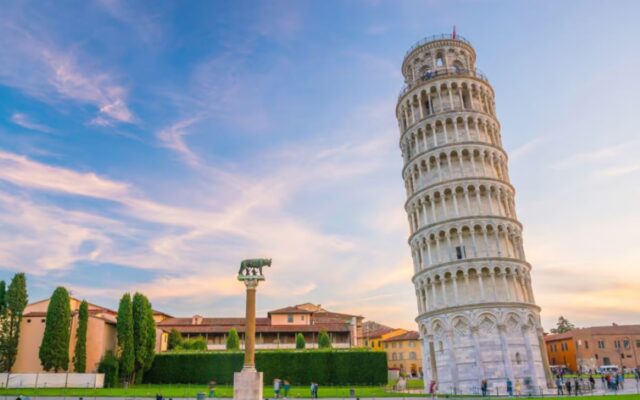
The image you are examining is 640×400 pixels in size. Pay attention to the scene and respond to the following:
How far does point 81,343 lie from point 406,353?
203ft

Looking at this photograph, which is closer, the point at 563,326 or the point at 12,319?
the point at 12,319

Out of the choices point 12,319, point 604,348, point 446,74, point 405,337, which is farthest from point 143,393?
point 604,348

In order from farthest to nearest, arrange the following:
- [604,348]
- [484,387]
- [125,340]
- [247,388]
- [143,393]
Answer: [604,348]
[125,340]
[143,393]
[484,387]
[247,388]

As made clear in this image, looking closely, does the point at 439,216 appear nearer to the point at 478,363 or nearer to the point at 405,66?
the point at 478,363

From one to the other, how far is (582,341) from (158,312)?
8220cm

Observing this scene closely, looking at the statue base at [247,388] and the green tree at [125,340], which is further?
the green tree at [125,340]

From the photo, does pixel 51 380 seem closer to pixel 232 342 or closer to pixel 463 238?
pixel 232 342

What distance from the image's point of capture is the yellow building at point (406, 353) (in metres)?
88.1

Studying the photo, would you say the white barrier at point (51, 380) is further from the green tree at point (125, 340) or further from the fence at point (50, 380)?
the green tree at point (125, 340)

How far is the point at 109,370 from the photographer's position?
157 feet

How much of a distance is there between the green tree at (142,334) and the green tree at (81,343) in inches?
198

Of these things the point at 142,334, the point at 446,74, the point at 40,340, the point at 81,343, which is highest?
the point at 446,74

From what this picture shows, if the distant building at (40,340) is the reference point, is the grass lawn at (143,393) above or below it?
below

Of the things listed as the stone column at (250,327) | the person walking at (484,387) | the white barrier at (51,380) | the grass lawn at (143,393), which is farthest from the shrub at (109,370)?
the person walking at (484,387)
